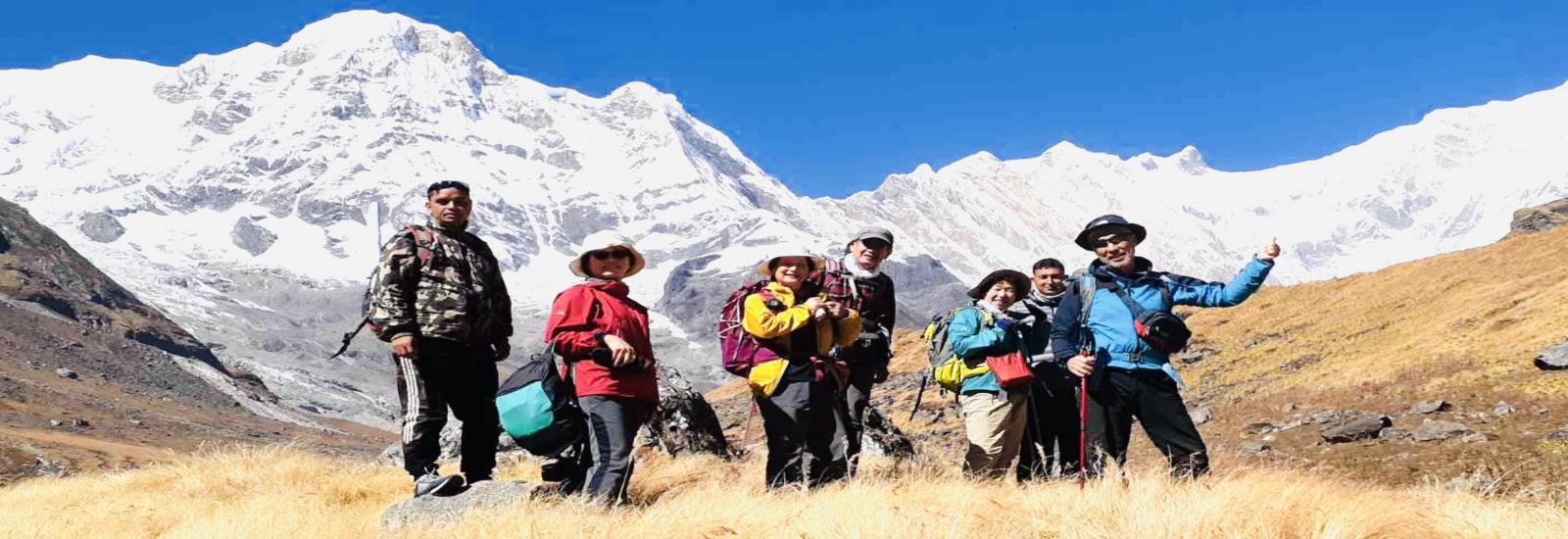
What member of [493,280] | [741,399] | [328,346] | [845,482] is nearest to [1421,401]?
[845,482]

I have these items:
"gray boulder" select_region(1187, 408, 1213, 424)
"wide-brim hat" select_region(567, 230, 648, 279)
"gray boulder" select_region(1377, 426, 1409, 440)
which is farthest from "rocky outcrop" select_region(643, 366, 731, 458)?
"gray boulder" select_region(1187, 408, 1213, 424)

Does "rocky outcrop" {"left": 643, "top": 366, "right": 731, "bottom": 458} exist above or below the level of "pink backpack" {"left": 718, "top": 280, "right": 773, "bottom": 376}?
below

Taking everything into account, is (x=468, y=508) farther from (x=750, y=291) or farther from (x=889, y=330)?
(x=889, y=330)

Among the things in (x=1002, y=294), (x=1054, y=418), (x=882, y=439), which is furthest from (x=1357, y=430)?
(x=1002, y=294)

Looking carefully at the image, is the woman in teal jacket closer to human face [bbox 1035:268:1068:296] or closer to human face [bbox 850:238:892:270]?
human face [bbox 1035:268:1068:296]

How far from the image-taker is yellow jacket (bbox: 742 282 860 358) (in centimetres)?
566

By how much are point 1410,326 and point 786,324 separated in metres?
23.9

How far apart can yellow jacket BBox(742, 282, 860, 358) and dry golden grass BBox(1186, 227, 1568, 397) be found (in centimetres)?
1302

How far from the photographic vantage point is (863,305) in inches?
264

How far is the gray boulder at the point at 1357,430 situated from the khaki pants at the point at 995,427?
984 centimetres

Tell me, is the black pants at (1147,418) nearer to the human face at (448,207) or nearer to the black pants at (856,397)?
the black pants at (856,397)

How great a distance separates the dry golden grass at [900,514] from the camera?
14.1 ft

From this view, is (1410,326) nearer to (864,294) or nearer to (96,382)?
(864,294)

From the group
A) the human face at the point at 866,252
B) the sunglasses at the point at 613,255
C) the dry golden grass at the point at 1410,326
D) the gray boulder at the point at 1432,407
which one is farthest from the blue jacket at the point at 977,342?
the dry golden grass at the point at 1410,326
